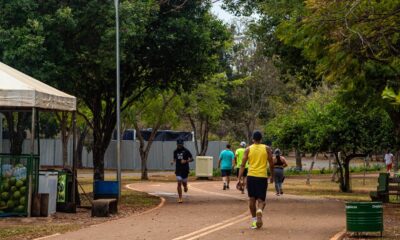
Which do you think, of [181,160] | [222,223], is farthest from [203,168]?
[222,223]

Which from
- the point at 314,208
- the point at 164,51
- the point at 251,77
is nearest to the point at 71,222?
the point at 314,208

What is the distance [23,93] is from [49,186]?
7.94ft

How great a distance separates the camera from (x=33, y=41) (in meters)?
19.6

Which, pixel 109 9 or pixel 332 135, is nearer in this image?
pixel 109 9

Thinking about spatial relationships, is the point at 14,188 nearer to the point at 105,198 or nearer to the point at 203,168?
the point at 105,198

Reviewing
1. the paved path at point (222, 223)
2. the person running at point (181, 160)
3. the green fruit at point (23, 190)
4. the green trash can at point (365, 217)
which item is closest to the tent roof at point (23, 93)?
the green fruit at point (23, 190)

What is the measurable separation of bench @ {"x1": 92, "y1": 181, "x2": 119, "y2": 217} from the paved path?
0.63 m

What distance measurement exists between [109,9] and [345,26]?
879 cm

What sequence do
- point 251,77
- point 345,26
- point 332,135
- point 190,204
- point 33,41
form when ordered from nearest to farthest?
1. point 345,26
2. point 33,41
3. point 190,204
4. point 332,135
5. point 251,77

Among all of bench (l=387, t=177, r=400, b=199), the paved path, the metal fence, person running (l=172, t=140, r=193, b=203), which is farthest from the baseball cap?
the metal fence

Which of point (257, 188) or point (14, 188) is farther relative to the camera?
point (14, 188)

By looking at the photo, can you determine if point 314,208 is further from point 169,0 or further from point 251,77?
point 251,77

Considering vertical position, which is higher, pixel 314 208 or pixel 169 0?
pixel 169 0

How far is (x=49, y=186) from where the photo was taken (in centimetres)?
1738
